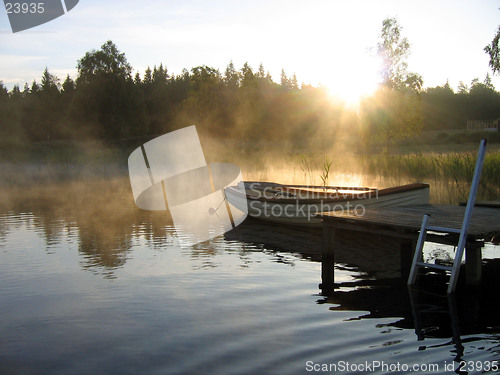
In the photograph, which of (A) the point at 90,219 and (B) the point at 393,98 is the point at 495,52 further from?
(A) the point at 90,219

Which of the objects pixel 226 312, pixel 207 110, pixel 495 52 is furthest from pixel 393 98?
pixel 226 312

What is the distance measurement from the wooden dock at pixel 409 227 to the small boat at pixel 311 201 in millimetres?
525

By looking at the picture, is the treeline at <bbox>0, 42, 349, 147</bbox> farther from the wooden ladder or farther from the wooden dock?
the wooden ladder

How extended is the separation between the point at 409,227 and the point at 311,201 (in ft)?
15.3

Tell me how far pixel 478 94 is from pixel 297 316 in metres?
89.8

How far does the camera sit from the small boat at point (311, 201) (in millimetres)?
12539

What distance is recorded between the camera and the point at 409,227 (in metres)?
8.82

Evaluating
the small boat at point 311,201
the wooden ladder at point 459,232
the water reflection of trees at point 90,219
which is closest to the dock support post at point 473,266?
the wooden ladder at point 459,232

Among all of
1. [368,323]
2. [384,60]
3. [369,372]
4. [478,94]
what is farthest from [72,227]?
[478,94]

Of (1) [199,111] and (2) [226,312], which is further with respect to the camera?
(1) [199,111]

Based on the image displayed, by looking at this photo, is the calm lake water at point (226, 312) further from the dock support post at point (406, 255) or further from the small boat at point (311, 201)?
the small boat at point (311, 201)

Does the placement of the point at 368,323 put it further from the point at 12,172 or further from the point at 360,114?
the point at 12,172

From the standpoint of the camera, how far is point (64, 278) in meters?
9.62

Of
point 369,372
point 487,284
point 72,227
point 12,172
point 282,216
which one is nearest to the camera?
point 369,372
